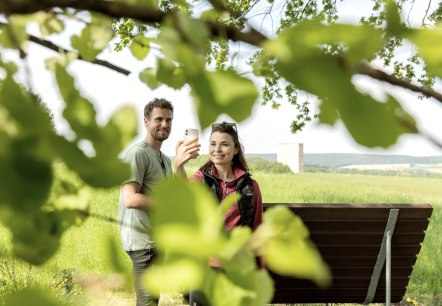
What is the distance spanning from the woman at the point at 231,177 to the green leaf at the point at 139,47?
275 cm

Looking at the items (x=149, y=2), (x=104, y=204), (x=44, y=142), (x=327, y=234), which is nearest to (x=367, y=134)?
(x=44, y=142)

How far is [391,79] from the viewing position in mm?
419

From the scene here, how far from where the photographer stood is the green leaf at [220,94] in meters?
0.35

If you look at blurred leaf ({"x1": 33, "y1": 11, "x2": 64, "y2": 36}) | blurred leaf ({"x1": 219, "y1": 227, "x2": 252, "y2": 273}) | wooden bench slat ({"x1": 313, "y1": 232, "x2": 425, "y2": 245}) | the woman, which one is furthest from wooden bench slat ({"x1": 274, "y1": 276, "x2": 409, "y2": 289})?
blurred leaf ({"x1": 219, "y1": 227, "x2": 252, "y2": 273})

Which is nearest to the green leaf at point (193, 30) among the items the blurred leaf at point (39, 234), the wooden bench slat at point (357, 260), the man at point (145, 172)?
the blurred leaf at point (39, 234)

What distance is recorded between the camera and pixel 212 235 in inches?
11.4

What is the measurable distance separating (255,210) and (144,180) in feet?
2.47

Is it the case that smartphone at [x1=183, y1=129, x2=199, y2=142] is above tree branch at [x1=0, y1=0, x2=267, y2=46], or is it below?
above

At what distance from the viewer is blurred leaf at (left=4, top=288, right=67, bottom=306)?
31 cm

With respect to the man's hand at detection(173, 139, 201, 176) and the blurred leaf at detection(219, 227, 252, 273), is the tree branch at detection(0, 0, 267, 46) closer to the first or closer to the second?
the blurred leaf at detection(219, 227, 252, 273)

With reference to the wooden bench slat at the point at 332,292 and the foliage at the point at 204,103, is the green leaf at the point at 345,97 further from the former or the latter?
the wooden bench slat at the point at 332,292

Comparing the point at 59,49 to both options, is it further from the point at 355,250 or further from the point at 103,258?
the point at 355,250

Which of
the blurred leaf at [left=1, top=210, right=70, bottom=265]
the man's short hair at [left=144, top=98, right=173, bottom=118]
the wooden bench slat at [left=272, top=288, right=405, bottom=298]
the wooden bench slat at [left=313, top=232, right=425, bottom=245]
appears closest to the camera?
the blurred leaf at [left=1, top=210, right=70, bottom=265]

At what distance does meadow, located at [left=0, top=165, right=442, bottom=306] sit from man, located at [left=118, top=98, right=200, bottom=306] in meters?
0.31
